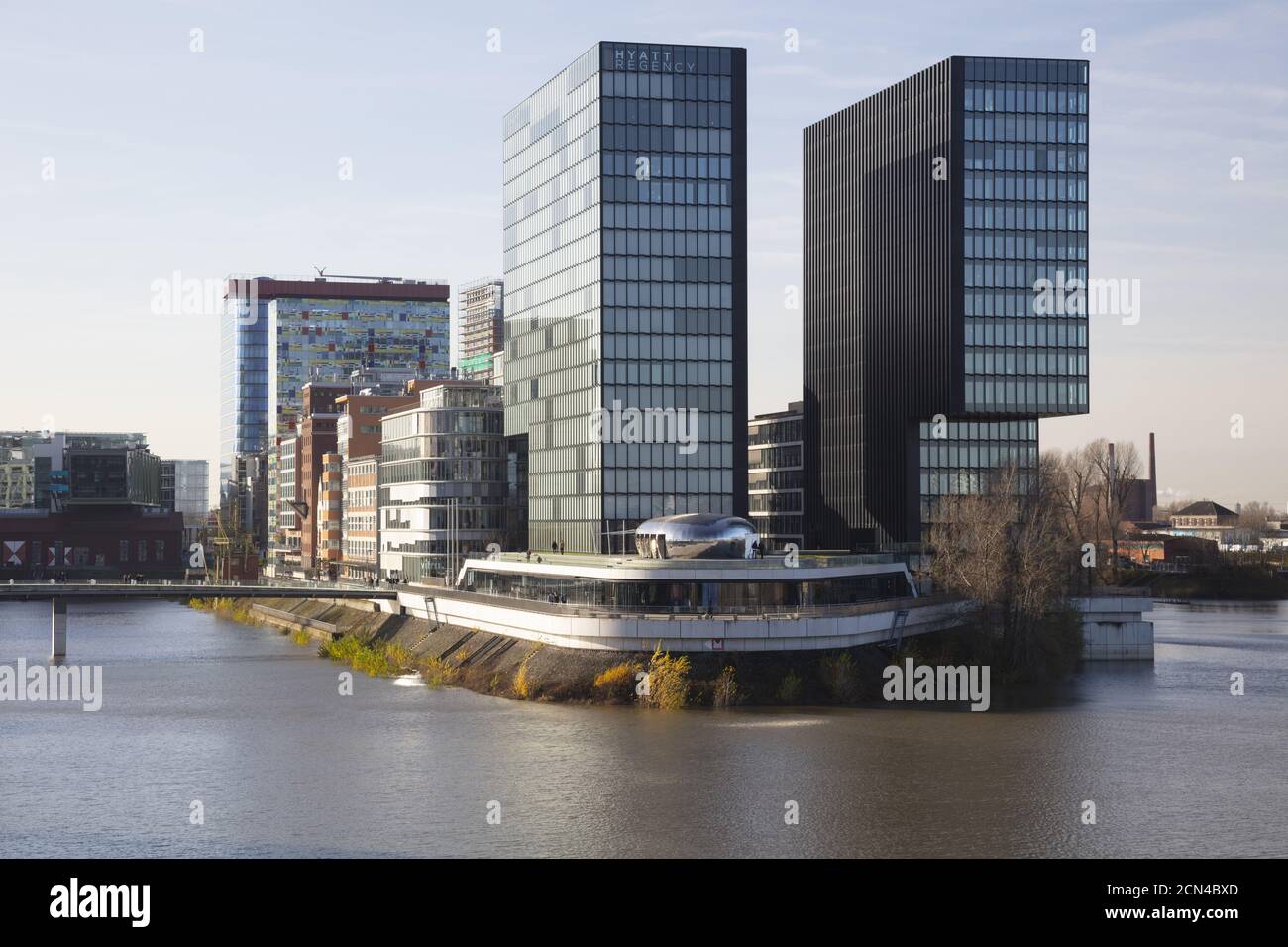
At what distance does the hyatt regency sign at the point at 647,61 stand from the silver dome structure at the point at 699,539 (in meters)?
42.8

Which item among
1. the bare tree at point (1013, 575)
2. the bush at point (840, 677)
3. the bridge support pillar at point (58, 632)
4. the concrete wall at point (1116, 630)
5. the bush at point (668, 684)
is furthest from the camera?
the bridge support pillar at point (58, 632)

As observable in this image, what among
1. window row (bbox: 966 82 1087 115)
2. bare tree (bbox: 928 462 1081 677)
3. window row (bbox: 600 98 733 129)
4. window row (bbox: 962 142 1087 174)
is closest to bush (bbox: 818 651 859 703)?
bare tree (bbox: 928 462 1081 677)

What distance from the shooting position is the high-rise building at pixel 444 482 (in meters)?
133

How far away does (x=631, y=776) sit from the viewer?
5903 centimetres

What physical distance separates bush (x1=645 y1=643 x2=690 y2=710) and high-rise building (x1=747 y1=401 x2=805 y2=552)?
79.2m

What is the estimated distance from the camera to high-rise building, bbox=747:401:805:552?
162375 mm

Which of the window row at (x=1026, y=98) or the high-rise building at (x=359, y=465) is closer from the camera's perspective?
the window row at (x=1026, y=98)

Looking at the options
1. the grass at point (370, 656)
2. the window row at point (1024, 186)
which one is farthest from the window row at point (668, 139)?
the grass at point (370, 656)

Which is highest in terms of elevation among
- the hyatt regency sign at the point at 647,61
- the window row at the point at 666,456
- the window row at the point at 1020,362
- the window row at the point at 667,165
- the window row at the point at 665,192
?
the hyatt regency sign at the point at 647,61

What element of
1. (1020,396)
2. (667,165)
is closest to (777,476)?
(1020,396)

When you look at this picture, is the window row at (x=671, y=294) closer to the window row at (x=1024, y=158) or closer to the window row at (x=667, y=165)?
the window row at (x=667, y=165)

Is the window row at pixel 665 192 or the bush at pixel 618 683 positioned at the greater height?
the window row at pixel 665 192
